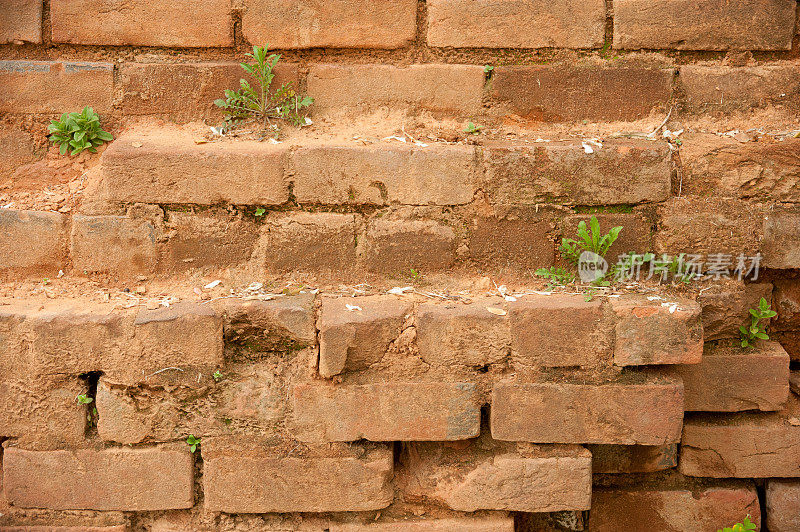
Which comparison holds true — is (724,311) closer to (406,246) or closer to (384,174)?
(406,246)

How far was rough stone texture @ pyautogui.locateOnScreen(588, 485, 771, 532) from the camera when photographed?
3.03 m

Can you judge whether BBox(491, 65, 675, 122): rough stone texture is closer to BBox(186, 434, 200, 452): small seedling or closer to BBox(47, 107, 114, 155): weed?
BBox(47, 107, 114, 155): weed

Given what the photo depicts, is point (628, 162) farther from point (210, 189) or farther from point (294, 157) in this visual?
point (210, 189)

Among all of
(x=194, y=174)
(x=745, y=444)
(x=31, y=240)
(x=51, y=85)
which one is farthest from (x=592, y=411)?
(x=51, y=85)

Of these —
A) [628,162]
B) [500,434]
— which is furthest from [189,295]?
[628,162]

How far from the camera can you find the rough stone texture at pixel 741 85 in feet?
9.80

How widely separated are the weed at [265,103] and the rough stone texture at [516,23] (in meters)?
0.63

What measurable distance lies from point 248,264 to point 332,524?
1117 millimetres

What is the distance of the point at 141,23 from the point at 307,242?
1.17 m

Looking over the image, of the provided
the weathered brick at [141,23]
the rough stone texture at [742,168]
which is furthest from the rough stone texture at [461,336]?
the weathered brick at [141,23]

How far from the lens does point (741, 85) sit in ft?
9.83

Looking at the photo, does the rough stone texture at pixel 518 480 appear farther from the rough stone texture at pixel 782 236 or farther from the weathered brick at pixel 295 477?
the rough stone texture at pixel 782 236

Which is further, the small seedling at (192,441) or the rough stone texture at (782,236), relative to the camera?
the rough stone texture at (782,236)

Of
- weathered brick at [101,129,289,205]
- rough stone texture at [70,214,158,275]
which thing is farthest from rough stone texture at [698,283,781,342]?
rough stone texture at [70,214,158,275]
